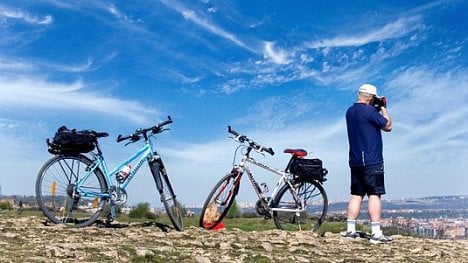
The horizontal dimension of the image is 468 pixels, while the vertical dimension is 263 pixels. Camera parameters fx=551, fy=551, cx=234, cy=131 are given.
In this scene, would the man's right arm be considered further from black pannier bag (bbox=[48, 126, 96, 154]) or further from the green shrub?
the green shrub

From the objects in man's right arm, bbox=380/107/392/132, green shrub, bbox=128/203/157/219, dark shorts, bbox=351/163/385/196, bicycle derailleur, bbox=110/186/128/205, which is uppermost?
man's right arm, bbox=380/107/392/132

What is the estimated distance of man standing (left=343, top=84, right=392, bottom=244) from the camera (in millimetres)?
8656

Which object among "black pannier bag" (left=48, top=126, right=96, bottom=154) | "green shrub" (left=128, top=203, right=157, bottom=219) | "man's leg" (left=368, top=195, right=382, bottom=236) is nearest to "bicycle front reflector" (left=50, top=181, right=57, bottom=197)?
"black pannier bag" (left=48, top=126, right=96, bottom=154)

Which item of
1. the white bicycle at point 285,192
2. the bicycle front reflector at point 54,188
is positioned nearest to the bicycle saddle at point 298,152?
the white bicycle at point 285,192

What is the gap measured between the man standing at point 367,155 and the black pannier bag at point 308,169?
874 mm

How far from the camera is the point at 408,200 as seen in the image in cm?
2762

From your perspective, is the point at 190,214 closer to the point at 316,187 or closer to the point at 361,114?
the point at 316,187

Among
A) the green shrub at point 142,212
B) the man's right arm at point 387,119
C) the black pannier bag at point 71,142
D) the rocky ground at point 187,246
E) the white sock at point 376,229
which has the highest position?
the man's right arm at point 387,119

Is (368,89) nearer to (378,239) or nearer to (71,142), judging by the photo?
(378,239)

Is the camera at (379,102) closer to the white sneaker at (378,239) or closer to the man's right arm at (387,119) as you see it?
the man's right arm at (387,119)

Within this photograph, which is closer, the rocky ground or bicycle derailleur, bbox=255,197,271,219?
the rocky ground

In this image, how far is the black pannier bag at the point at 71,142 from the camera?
8336 millimetres

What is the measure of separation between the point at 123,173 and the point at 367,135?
3.88m

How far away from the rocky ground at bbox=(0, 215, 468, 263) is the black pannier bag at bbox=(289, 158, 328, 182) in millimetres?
1150
